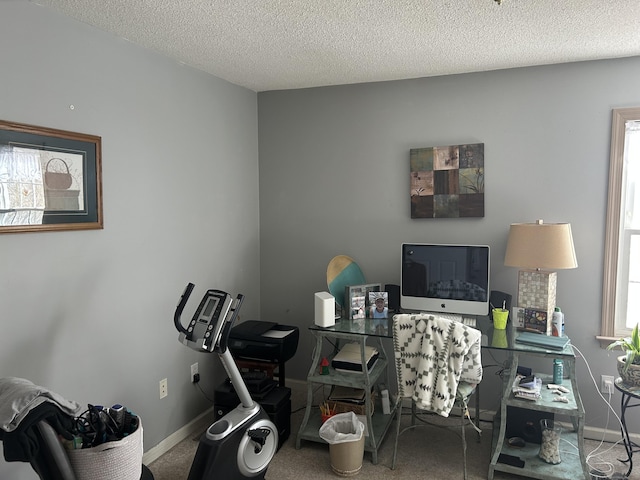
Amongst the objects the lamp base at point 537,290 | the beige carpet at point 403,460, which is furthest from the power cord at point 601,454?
the lamp base at point 537,290

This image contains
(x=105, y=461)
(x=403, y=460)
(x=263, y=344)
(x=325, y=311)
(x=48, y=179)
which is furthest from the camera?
(x=263, y=344)

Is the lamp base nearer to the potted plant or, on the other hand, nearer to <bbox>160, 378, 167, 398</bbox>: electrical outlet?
the potted plant

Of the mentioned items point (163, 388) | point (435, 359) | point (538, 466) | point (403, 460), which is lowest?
point (403, 460)

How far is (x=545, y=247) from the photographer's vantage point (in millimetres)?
2715

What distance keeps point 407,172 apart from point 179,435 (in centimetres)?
234

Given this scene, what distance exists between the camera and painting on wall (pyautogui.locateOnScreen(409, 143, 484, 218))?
318 centimetres

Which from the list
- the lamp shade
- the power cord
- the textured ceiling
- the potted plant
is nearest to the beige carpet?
the power cord

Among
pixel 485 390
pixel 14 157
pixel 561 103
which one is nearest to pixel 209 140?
pixel 14 157

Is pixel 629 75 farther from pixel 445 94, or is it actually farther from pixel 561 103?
pixel 445 94

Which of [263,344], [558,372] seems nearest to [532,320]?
[558,372]

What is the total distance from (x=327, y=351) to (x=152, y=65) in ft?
7.61

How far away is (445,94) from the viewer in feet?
10.7

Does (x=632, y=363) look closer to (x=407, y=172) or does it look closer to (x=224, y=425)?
(x=407, y=172)

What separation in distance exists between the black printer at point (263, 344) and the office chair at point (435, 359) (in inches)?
34.3
